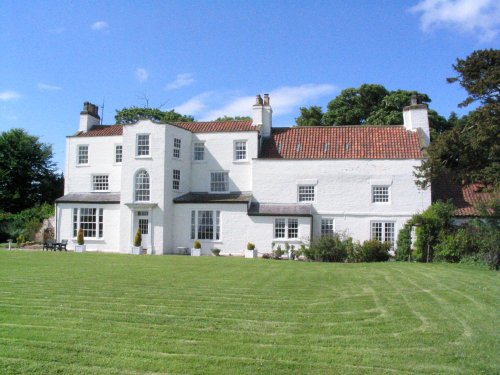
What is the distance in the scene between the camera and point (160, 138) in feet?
114

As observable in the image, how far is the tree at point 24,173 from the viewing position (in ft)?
158

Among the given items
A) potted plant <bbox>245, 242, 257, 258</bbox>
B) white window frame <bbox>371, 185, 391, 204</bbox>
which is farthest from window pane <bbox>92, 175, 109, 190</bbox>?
white window frame <bbox>371, 185, 391, 204</bbox>

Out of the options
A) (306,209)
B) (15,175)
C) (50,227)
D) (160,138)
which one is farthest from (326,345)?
(15,175)

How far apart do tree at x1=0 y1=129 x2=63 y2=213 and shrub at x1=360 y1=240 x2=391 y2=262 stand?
33.7 m

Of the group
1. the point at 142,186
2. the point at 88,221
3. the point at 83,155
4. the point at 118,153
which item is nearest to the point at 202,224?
the point at 142,186

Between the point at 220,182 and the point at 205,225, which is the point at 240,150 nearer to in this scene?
the point at 220,182

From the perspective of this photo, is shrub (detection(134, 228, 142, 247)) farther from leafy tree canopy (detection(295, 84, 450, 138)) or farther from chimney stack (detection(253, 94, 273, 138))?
leafy tree canopy (detection(295, 84, 450, 138))

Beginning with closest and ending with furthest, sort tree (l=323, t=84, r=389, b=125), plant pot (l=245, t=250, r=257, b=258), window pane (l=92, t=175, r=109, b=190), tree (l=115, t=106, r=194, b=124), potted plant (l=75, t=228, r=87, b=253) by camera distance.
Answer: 1. plant pot (l=245, t=250, r=257, b=258)
2. potted plant (l=75, t=228, r=87, b=253)
3. window pane (l=92, t=175, r=109, b=190)
4. tree (l=323, t=84, r=389, b=125)
5. tree (l=115, t=106, r=194, b=124)

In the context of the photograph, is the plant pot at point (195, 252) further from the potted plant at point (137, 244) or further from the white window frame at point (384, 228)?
the white window frame at point (384, 228)

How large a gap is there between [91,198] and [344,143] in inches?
734

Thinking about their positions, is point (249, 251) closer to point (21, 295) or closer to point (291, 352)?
point (21, 295)

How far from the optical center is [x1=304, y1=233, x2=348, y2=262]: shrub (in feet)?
97.6

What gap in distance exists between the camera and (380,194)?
1326 inches

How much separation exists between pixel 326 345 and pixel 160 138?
28.0 m
